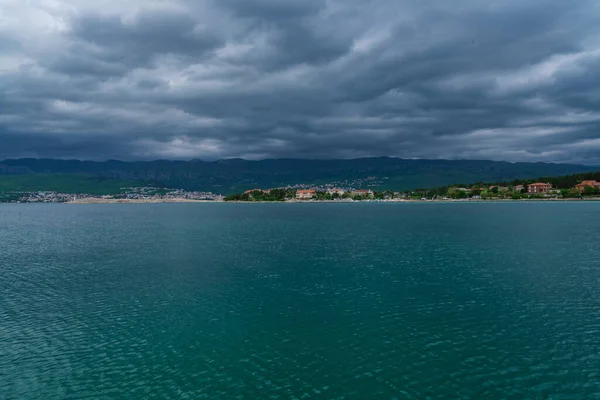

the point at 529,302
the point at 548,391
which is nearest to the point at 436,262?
the point at 529,302

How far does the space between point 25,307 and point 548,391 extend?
52.4m

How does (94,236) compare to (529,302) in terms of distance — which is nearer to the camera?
(529,302)

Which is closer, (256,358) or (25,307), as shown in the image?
(256,358)

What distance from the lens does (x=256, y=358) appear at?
30844 millimetres

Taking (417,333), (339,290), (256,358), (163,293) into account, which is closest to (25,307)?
(163,293)

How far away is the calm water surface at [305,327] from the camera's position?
2641cm

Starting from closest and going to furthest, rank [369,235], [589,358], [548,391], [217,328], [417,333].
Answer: [548,391]
[589,358]
[417,333]
[217,328]
[369,235]

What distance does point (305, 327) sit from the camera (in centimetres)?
3728

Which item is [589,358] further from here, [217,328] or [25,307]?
[25,307]

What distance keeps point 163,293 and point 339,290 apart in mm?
23286

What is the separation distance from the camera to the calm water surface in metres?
26.4

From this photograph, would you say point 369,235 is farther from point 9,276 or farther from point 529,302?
point 9,276

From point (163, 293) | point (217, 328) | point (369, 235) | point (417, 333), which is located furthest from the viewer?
point (369, 235)

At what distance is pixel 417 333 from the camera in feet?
115
